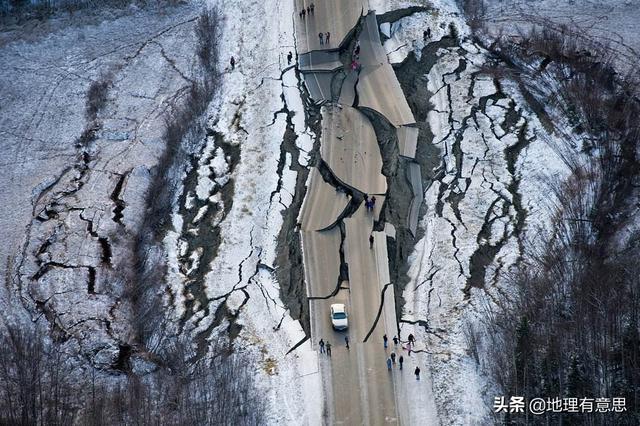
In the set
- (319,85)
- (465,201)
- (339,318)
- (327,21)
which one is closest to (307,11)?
(327,21)

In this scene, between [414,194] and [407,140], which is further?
[407,140]

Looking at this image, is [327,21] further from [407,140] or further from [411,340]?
[411,340]

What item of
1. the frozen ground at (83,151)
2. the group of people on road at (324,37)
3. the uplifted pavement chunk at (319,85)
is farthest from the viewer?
the group of people on road at (324,37)

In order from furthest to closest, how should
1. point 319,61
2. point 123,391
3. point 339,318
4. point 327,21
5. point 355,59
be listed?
1. point 327,21
2. point 355,59
3. point 319,61
4. point 339,318
5. point 123,391

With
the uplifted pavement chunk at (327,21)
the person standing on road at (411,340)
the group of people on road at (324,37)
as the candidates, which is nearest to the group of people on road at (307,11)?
the uplifted pavement chunk at (327,21)

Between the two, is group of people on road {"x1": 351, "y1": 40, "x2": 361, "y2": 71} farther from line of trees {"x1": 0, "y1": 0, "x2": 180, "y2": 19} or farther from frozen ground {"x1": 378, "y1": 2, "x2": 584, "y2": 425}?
line of trees {"x1": 0, "y1": 0, "x2": 180, "y2": 19}

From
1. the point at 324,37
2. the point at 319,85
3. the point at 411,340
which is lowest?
the point at 411,340

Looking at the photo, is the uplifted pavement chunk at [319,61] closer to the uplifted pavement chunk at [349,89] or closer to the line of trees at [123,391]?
the uplifted pavement chunk at [349,89]
